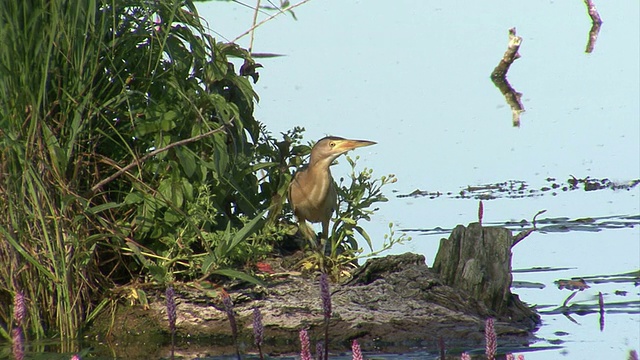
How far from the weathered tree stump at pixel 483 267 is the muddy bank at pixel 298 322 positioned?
0.28m

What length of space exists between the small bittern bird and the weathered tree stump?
2.49 ft

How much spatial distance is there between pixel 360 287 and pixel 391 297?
0.65 feet

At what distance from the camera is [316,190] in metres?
6.82

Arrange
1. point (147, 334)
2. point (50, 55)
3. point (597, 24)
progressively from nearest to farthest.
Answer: point (50, 55) < point (147, 334) < point (597, 24)

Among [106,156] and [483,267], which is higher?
[106,156]

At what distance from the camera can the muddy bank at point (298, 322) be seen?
19.0ft

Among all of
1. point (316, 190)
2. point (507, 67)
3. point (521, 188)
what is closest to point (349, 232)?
point (316, 190)

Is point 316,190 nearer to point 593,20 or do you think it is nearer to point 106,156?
point 106,156

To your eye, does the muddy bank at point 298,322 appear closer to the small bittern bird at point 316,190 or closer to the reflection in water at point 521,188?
Result: the small bittern bird at point 316,190

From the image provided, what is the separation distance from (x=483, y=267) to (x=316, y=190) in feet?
3.66

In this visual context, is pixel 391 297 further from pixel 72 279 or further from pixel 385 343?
pixel 72 279

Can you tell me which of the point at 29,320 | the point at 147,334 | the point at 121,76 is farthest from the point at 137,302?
the point at 121,76

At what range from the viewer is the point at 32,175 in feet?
18.3

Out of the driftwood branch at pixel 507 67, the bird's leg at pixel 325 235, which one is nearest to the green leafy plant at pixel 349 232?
the bird's leg at pixel 325 235
